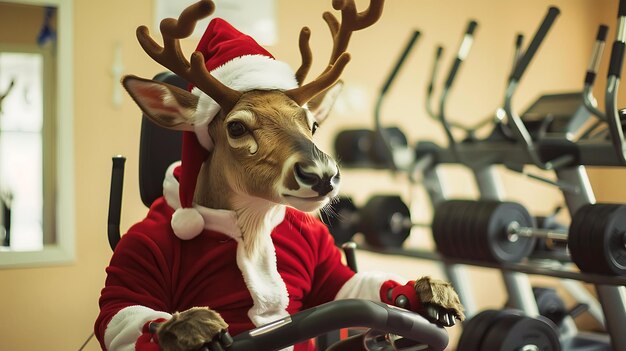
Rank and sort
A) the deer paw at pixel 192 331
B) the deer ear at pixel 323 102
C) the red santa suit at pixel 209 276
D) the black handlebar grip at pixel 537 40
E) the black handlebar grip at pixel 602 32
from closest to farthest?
the deer paw at pixel 192 331, the red santa suit at pixel 209 276, the deer ear at pixel 323 102, the black handlebar grip at pixel 602 32, the black handlebar grip at pixel 537 40

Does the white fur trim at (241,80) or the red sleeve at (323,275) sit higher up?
the white fur trim at (241,80)

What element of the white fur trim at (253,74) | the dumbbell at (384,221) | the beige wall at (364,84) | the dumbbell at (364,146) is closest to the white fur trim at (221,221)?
the white fur trim at (253,74)

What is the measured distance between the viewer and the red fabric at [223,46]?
1.33 metres

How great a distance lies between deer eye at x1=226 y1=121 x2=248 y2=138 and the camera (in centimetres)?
122

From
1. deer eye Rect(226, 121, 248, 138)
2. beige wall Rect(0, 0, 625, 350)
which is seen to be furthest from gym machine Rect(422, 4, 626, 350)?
deer eye Rect(226, 121, 248, 138)

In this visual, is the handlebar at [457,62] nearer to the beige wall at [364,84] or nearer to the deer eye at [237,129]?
the beige wall at [364,84]

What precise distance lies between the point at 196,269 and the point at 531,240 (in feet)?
6.59

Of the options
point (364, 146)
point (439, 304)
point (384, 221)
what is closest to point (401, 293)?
point (439, 304)

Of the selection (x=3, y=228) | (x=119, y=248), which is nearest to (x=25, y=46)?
(x=3, y=228)

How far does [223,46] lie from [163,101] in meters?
0.18

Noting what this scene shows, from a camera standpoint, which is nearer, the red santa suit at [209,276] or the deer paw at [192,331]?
the deer paw at [192,331]

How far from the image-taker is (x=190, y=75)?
1.21 m

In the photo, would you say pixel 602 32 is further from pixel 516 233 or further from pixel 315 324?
pixel 315 324

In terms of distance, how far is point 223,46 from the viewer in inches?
53.3
